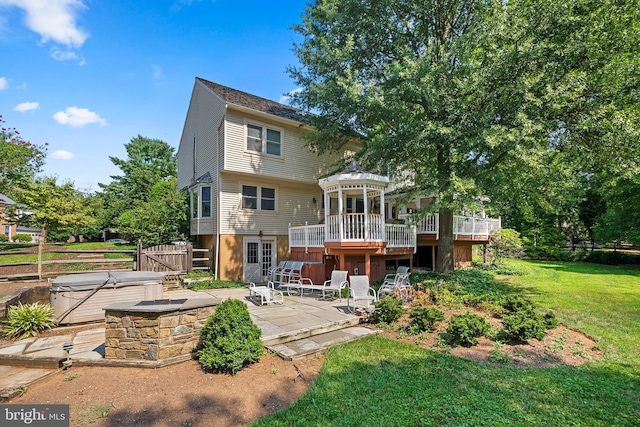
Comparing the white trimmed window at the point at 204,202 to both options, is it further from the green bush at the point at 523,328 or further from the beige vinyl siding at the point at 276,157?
the green bush at the point at 523,328

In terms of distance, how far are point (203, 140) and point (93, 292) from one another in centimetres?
1048

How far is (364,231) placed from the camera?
10375mm

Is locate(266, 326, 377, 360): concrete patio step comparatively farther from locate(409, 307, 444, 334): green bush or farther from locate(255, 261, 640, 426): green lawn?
locate(409, 307, 444, 334): green bush

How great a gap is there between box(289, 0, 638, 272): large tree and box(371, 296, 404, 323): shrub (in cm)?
385

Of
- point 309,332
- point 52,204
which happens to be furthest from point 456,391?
point 52,204

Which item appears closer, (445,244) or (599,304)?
(599,304)

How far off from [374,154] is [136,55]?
31.7 feet

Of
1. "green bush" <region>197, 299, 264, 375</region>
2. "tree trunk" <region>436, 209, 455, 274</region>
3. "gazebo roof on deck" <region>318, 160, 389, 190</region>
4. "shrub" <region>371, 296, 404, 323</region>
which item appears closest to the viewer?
"green bush" <region>197, 299, 264, 375</region>

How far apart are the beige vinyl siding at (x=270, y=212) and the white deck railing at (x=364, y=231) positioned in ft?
6.13

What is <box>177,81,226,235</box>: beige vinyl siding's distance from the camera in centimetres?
1369

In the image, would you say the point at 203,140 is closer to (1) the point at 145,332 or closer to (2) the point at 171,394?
(1) the point at 145,332

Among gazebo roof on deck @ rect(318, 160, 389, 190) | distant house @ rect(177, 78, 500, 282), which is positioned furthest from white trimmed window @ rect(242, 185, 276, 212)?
gazebo roof on deck @ rect(318, 160, 389, 190)

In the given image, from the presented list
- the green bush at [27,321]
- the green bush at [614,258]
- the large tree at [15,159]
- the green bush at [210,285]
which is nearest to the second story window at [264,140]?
the green bush at [210,285]

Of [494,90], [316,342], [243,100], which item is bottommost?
[316,342]
